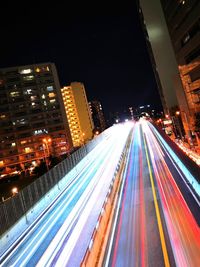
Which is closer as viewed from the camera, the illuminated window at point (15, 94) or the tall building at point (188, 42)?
the tall building at point (188, 42)

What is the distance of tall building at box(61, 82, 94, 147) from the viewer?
539ft

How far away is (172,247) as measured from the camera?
1569 centimetres

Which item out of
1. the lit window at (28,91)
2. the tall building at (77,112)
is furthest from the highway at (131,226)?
the tall building at (77,112)

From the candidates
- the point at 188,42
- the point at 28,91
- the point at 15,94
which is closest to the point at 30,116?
the point at 28,91

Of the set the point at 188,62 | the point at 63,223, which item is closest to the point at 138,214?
the point at 63,223

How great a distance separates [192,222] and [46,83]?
355ft

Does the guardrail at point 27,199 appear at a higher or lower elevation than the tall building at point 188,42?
lower

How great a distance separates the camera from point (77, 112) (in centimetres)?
16800

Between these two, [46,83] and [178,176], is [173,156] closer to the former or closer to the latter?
[178,176]

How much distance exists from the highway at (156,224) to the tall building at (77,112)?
131582 millimetres

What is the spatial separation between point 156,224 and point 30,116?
339ft

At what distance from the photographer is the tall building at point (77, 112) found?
539 feet

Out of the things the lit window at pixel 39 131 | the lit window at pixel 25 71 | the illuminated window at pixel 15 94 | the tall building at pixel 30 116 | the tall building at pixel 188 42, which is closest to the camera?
the tall building at pixel 188 42

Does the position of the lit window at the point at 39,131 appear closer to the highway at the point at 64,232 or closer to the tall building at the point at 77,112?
the tall building at the point at 77,112
